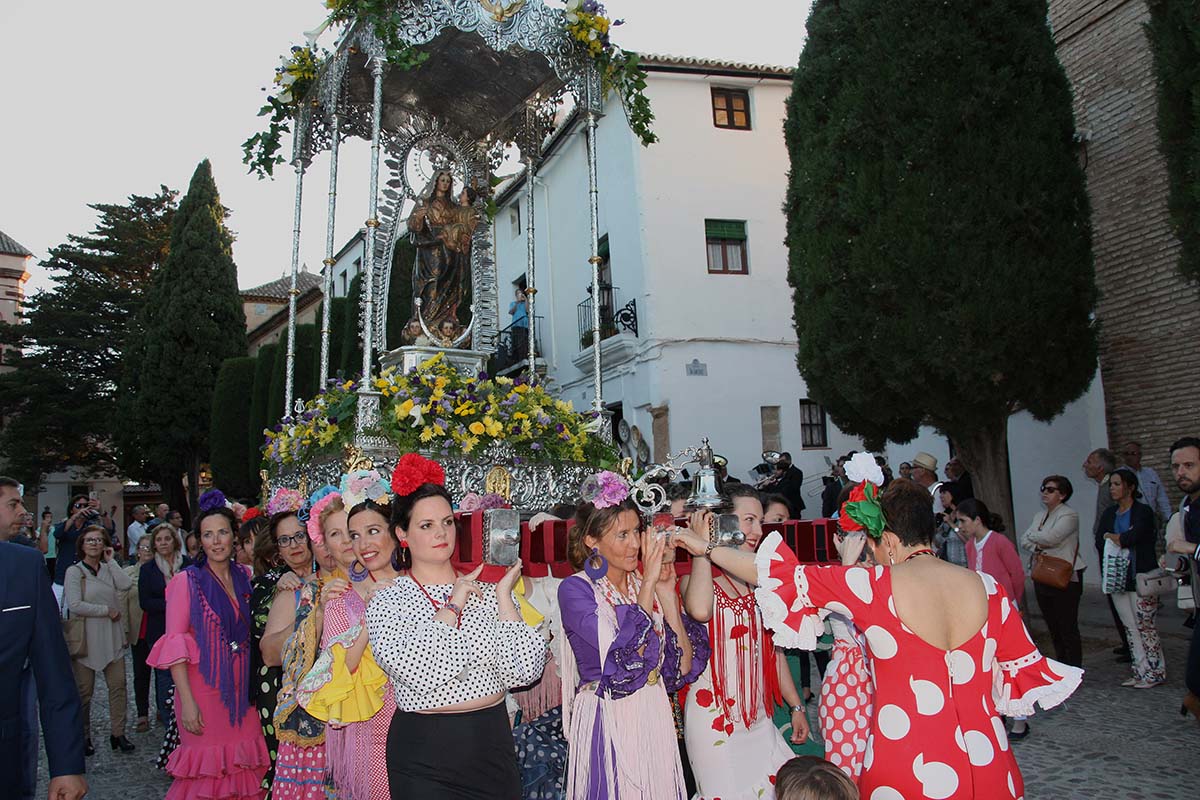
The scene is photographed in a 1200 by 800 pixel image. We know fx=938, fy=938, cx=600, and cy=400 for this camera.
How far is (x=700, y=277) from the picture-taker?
18766 mm

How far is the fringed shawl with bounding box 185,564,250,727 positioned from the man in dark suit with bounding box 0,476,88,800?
1668 mm

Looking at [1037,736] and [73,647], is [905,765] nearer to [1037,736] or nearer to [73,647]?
[1037,736]

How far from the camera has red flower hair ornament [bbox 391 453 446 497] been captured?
359 cm

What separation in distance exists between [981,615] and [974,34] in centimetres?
850

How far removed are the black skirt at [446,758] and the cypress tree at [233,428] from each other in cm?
2295

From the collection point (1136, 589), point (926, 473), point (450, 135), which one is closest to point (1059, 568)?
point (1136, 589)

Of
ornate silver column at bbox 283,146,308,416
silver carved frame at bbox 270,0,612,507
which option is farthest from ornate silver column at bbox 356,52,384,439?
ornate silver column at bbox 283,146,308,416

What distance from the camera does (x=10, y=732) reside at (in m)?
3.14

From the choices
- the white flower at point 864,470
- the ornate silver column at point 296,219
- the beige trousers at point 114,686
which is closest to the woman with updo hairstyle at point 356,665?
the white flower at point 864,470

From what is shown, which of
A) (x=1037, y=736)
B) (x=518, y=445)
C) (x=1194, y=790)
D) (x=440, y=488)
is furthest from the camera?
(x=518, y=445)

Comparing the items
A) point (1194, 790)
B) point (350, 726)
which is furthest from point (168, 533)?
point (1194, 790)

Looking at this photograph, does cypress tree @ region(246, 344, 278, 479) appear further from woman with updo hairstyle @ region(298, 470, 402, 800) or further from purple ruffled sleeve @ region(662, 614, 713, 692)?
purple ruffled sleeve @ region(662, 614, 713, 692)

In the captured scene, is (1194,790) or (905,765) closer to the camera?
(905,765)

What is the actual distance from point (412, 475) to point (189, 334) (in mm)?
27772
